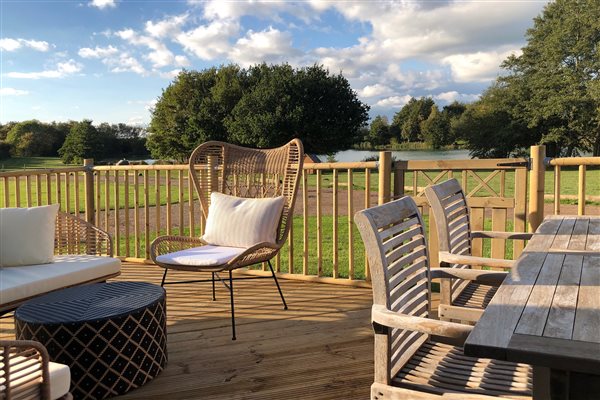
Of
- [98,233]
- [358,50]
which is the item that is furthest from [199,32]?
[98,233]

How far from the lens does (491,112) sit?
1314 inches

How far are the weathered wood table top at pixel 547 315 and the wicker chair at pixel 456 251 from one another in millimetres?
292

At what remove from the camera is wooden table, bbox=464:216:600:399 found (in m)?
0.85

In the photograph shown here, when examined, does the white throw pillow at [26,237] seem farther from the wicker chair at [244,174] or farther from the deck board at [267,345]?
the wicker chair at [244,174]

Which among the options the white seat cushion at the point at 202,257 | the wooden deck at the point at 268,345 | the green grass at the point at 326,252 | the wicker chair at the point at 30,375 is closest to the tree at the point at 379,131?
the green grass at the point at 326,252

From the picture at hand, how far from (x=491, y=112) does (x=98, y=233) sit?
112 feet

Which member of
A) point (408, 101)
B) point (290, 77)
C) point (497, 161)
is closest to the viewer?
point (497, 161)

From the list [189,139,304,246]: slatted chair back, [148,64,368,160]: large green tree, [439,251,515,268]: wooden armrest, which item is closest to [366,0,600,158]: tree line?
[148,64,368,160]: large green tree

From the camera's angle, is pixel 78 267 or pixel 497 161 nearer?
pixel 78 267

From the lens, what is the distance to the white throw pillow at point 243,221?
337 centimetres

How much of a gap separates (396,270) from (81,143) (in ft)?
93.4

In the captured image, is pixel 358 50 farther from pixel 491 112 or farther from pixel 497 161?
pixel 491 112

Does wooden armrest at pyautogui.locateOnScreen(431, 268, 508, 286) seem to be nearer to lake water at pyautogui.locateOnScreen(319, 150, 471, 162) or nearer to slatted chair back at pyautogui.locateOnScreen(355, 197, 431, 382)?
slatted chair back at pyautogui.locateOnScreen(355, 197, 431, 382)

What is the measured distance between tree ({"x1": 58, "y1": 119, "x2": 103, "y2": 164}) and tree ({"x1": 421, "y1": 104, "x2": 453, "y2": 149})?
22927 millimetres
